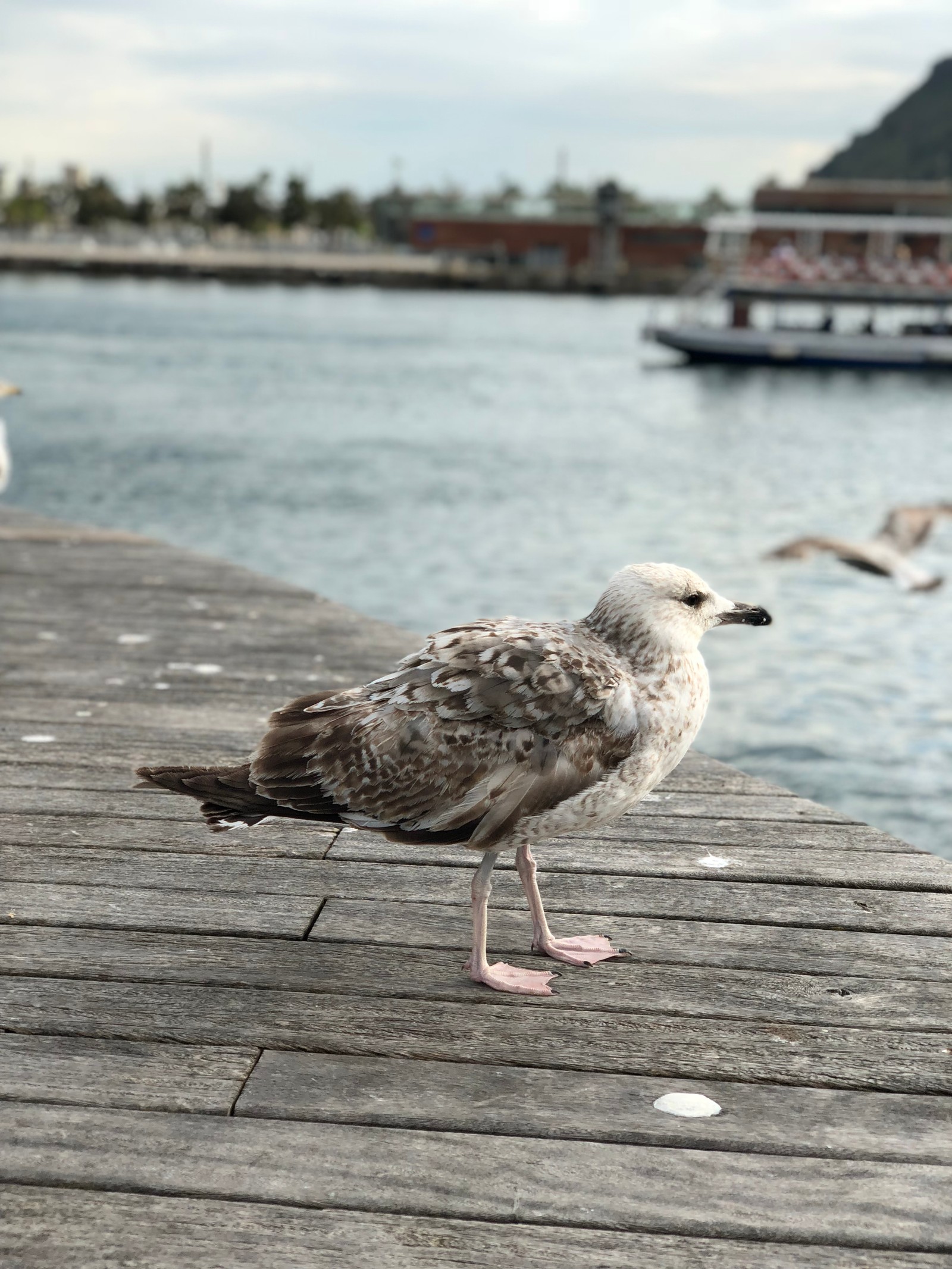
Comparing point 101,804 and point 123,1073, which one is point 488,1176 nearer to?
point 123,1073

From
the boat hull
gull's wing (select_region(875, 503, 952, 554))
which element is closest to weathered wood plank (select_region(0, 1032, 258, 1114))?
gull's wing (select_region(875, 503, 952, 554))

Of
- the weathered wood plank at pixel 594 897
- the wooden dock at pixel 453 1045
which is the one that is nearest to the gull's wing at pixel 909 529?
the wooden dock at pixel 453 1045

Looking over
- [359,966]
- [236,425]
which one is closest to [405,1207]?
[359,966]

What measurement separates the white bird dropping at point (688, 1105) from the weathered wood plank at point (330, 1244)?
0.38 m

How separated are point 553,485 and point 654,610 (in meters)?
26.7

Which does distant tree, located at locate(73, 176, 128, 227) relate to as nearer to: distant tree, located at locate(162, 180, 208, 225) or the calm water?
distant tree, located at locate(162, 180, 208, 225)

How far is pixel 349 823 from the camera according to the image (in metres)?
3.29

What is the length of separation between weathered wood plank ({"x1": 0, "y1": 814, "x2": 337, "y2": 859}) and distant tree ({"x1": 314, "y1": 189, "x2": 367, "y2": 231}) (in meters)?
153

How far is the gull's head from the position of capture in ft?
11.0

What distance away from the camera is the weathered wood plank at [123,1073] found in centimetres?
277

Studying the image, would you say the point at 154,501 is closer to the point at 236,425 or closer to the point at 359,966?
the point at 236,425

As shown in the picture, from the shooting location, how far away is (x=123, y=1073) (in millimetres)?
2875

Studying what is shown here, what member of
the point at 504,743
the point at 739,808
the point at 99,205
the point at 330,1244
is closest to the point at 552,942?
the point at 504,743

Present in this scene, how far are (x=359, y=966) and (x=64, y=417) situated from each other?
38.1m
